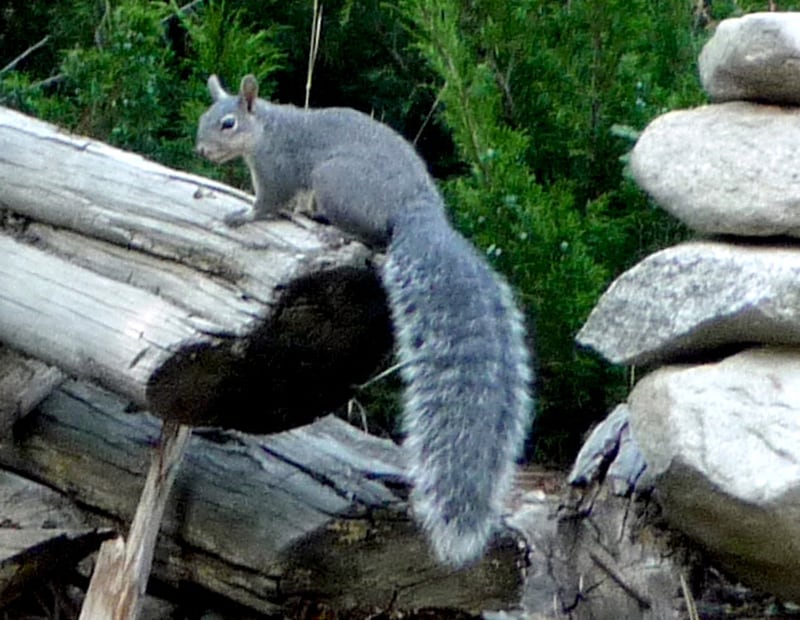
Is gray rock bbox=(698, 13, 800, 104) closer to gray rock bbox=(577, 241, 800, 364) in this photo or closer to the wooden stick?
gray rock bbox=(577, 241, 800, 364)

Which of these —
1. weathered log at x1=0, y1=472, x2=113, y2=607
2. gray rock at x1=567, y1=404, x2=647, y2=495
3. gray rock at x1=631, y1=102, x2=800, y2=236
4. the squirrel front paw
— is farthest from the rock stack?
weathered log at x1=0, y1=472, x2=113, y2=607

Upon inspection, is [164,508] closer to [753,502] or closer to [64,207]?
[64,207]

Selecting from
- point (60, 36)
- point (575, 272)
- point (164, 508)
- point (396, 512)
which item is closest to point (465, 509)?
point (396, 512)

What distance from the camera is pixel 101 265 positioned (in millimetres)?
3859

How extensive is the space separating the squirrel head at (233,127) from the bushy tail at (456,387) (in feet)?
2.51

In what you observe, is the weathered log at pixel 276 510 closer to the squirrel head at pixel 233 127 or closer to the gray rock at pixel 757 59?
the squirrel head at pixel 233 127

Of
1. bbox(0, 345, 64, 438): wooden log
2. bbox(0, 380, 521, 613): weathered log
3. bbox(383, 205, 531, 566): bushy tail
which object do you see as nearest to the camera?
bbox(383, 205, 531, 566): bushy tail

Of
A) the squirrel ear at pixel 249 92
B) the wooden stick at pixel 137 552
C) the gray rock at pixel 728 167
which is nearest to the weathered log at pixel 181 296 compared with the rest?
the wooden stick at pixel 137 552

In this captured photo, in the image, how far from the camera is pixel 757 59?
387 cm

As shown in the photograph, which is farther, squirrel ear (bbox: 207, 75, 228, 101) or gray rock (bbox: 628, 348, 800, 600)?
squirrel ear (bbox: 207, 75, 228, 101)

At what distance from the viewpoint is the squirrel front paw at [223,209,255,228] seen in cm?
375

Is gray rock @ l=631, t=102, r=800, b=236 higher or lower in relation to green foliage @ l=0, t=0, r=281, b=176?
higher

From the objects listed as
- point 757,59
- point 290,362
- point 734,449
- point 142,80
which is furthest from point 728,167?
point 142,80

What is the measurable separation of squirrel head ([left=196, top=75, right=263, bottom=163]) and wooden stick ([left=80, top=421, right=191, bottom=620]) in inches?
31.8
